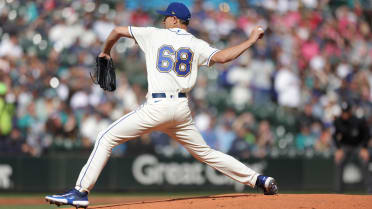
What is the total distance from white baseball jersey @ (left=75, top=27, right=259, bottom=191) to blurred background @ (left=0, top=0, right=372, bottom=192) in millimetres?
5805

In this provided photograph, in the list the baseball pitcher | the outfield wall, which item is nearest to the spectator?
the outfield wall

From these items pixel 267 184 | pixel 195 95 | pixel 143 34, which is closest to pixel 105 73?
pixel 143 34

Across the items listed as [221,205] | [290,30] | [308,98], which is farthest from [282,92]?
[221,205]

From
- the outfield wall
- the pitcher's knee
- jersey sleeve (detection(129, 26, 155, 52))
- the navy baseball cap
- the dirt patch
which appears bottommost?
the outfield wall

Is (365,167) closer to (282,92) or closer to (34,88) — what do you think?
(282,92)

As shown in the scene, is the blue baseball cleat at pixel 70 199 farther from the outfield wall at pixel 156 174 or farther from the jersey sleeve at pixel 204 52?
the outfield wall at pixel 156 174

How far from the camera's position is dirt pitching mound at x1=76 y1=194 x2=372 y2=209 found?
5965 mm

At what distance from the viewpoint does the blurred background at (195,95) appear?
11.8m

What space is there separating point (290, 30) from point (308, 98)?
5.43 feet

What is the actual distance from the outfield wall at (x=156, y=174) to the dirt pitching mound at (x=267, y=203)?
5.46 m

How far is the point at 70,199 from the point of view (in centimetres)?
575

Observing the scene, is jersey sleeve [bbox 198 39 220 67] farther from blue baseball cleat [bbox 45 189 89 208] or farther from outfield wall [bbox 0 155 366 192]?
outfield wall [bbox 0 155 366 192]

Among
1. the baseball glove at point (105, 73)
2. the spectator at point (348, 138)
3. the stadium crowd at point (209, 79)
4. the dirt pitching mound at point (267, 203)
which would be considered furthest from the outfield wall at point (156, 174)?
the dirt pitching mound at point (267, 203)

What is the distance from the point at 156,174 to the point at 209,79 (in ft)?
6.91
